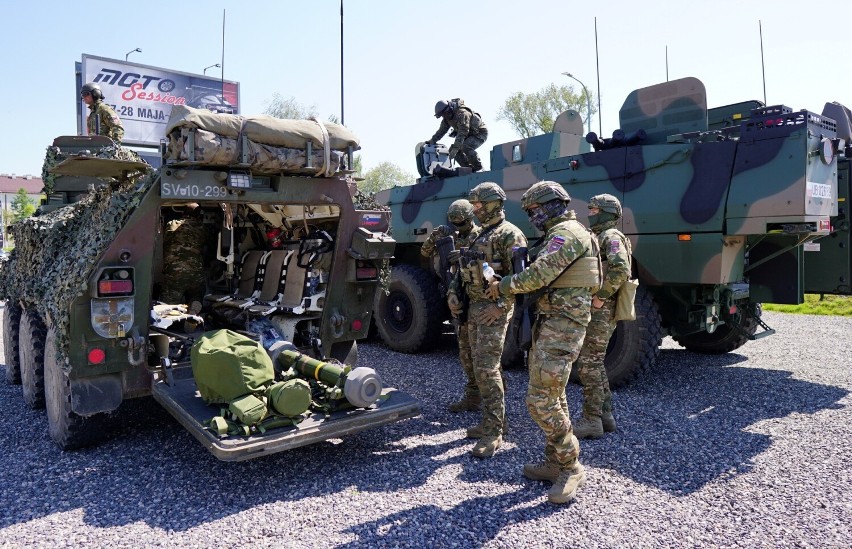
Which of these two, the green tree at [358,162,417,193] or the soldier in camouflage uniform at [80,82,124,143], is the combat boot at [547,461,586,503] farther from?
the green tree at [358,162,417,193]

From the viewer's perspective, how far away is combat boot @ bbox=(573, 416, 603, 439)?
4.46m

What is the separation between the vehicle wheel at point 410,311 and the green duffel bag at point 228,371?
143 inches

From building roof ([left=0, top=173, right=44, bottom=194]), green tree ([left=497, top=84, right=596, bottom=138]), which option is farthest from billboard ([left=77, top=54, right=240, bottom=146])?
A: building roof ([left=0, top=173, right=44, bottom=194])

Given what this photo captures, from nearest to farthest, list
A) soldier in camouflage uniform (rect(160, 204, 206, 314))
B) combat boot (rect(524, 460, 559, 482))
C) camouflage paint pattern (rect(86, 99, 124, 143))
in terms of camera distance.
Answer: combat boot (rect(524, 460, 559, 482)) → soldier in camouflage uniform (rect(160, 204, 206, 314)) → camouflage paint pattern (rect(86, 99, 124, 143))

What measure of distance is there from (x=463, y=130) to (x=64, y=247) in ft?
16.4

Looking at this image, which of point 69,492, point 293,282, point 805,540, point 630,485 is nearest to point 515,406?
point 630,485

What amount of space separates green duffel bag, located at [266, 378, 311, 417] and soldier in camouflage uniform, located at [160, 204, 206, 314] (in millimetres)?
2575

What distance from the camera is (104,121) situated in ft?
23.4

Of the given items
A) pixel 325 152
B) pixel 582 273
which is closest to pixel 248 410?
pixel 325 152

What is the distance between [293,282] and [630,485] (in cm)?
304

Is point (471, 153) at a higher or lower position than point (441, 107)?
lower

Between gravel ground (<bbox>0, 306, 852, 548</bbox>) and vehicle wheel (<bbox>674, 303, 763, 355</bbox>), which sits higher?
vehicle wheel (<bbox>674, 303, 763, 355</bbox>)

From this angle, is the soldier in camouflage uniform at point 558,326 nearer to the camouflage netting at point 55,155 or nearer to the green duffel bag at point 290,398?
the green duffel bag at point 290,398

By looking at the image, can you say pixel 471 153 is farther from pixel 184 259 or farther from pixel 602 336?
pixel 602 336
